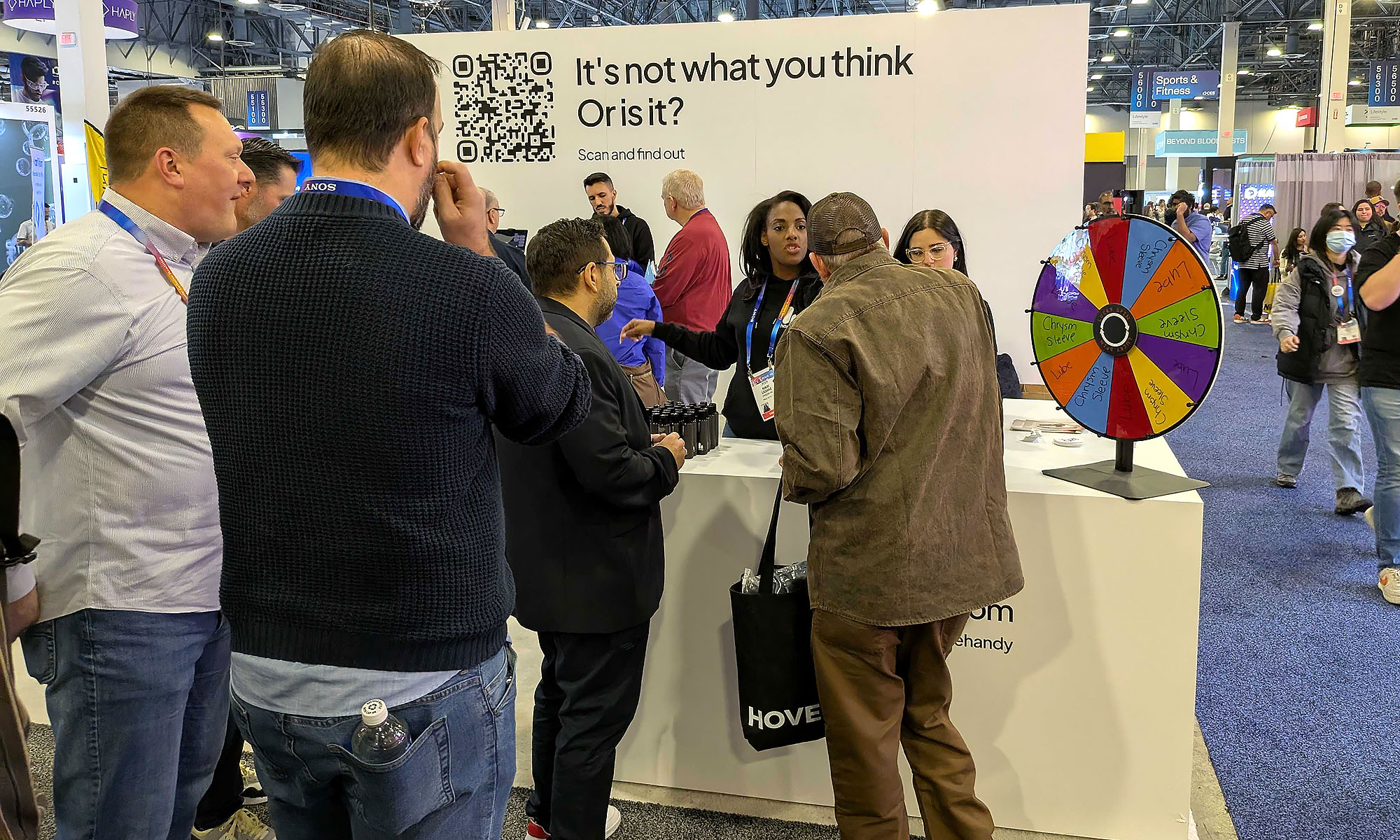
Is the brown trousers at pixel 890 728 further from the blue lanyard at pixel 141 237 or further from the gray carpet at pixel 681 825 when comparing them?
the blue lanyard at pixel 141 237

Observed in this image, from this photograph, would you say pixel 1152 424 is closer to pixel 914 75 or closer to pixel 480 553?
pixel 480 553

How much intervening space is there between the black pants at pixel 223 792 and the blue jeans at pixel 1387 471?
13.4 ft

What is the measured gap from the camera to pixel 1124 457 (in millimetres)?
2236

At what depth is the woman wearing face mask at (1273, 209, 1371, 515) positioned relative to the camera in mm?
4605

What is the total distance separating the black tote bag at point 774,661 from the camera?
1953mm

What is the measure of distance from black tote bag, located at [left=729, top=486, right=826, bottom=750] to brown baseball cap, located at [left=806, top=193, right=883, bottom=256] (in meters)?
0.49

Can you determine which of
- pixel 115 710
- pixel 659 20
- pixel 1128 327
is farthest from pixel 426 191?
pixel 659 20

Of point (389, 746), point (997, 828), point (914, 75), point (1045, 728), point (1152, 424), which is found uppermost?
point (914, 75)

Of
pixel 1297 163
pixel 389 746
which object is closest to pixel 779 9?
pixel 1297 163

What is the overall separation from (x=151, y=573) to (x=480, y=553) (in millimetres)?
767

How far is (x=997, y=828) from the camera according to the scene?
2.33 metres

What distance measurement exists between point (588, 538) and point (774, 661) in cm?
45

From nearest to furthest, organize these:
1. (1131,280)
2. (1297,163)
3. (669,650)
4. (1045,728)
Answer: (1131,280) < (1045,728) < (669,650) < (1297,163)

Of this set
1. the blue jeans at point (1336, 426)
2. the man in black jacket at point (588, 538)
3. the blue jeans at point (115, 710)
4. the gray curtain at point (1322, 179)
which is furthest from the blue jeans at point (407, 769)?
the gray curtain at point (1322, 179)
